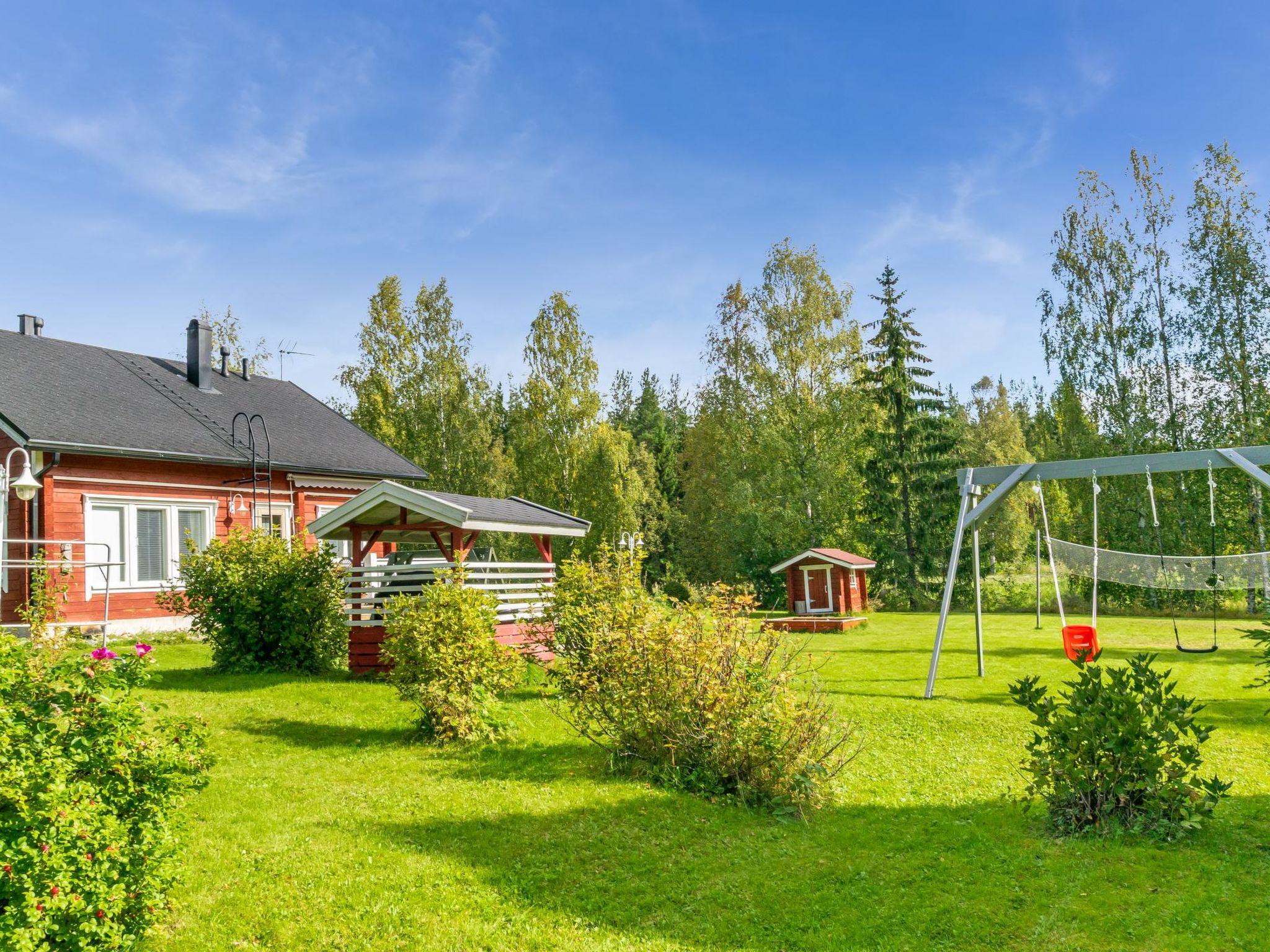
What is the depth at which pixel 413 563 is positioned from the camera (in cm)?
1216

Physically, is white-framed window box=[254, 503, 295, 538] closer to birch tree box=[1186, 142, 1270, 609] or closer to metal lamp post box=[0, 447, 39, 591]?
metal lamp post box=[0, 447, 39, 591]

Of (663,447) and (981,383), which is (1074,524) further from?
(981,383)

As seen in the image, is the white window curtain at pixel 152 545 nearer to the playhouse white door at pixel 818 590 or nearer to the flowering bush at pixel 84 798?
the flowering bush at pixel 84 798

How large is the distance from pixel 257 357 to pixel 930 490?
26.4 meters

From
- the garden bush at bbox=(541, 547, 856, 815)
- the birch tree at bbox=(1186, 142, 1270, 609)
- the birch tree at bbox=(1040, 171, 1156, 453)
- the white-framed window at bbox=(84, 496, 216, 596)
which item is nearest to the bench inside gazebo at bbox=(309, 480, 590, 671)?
the garden bush at bbox=(541, 547, 856, 815)

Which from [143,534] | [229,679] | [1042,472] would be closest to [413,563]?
[229,679]

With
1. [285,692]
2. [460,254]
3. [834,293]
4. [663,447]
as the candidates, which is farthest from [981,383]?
[285,692]

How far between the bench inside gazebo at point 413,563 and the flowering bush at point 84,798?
6.47 meters

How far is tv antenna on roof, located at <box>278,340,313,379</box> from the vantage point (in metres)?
27.7

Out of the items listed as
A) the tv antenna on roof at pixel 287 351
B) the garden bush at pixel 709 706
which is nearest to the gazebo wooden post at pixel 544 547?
the garden bush at pixel 709 706

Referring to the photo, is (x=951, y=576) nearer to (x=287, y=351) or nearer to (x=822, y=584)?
(x=822, y=584)

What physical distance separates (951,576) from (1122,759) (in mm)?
5822

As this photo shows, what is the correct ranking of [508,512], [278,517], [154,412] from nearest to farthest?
[508,512] < [154,412] < [278,517]

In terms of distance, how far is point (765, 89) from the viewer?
1411 centimetres
